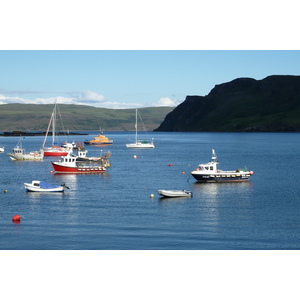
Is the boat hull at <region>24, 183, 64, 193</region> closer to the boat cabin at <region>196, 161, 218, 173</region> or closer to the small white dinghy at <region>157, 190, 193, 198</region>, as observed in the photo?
the small white dinghy at <region>157, 190, 193, 198</region>

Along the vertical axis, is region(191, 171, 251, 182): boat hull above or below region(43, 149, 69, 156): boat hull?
below

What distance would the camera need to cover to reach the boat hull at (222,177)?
81562 millimetres

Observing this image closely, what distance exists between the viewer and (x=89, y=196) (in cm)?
7025

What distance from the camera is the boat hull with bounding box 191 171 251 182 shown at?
81.6m

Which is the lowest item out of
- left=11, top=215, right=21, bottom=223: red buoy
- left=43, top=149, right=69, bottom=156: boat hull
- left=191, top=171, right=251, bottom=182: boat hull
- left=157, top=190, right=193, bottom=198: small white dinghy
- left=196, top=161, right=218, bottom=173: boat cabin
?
left=11, top=215, right=21, bottom=223: red buoy

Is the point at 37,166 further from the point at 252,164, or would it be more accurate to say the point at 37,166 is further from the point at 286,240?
the point at 286,240

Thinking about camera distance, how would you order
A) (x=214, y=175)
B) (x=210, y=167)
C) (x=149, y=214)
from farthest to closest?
(x=210, y=167) → (x=214, y=175) → (x=149, y=214)

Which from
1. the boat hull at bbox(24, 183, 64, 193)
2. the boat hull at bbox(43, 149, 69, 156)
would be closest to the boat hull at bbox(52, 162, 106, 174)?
the boat hull at bbox(24, 183, 64, 193)

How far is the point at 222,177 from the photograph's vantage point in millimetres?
81625

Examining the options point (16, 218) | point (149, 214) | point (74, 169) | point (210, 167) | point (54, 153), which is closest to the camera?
point (16, 218)

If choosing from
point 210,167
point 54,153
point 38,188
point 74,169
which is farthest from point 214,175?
point 54,153

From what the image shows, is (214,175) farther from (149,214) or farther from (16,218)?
(16,218)

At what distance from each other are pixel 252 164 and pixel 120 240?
257ft

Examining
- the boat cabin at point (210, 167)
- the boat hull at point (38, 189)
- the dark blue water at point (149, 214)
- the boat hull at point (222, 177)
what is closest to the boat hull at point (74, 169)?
the dark blue water at point (149, 214)
